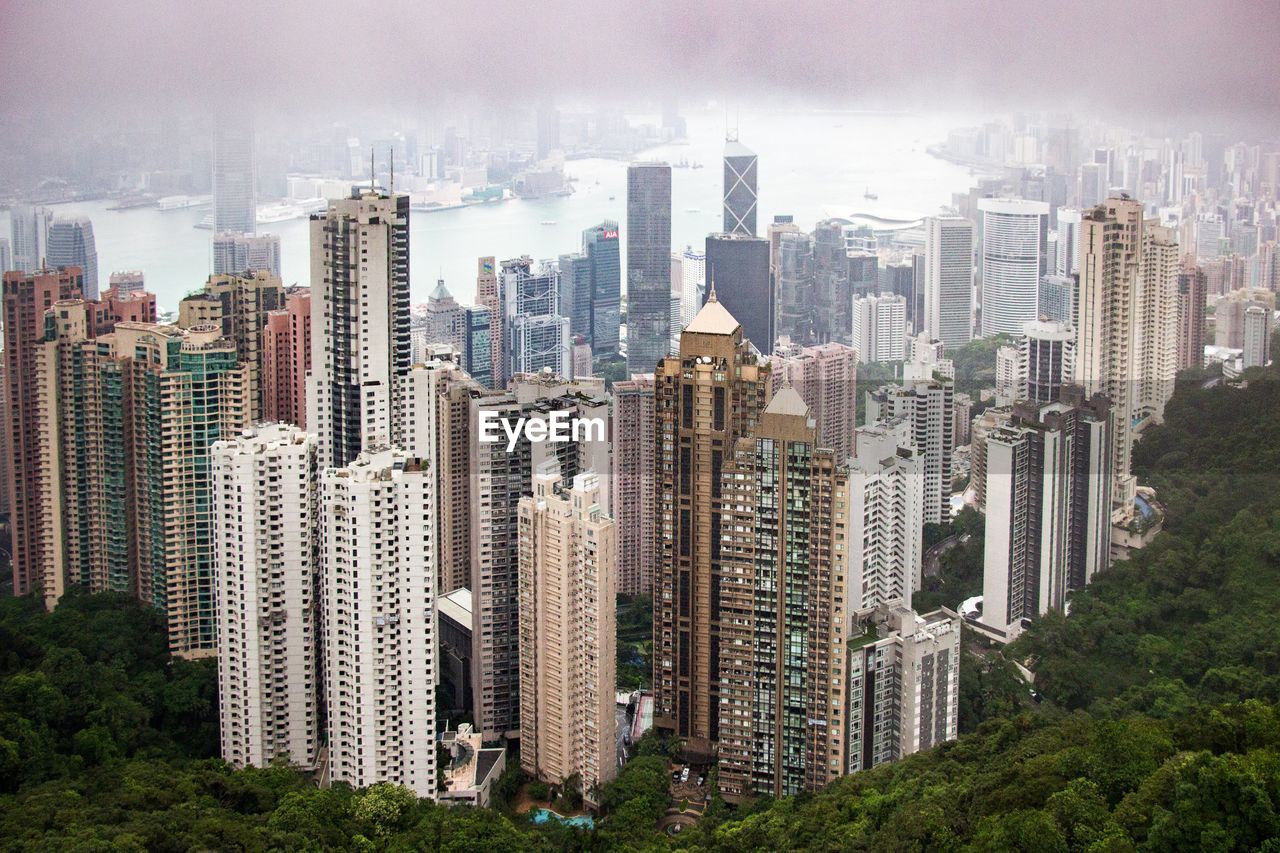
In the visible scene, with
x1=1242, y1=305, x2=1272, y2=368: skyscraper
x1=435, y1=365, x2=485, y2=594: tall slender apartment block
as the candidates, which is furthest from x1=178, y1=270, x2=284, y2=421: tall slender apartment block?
x1=1242, y1=305, x2=1272, y2=368: skyscraper

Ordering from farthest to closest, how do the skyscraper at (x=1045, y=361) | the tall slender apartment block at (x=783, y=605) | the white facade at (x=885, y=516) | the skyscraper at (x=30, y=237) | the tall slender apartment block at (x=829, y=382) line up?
→ the skyscraper at (x=1045, y=361)
the tall slender apartment block at (x=829, y=382)
the skyscraper at (x=30, y=237)
the white facade at (x=885, y=516)
the tall slender apartment block at (x=783, y=605)

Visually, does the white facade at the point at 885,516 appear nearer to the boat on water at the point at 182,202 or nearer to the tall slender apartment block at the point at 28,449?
the boat on water at the point at 182,202

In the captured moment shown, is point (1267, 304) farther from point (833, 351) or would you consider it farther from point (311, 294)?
point (311, 294)

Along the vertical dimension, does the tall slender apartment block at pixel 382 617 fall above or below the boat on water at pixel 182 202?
below

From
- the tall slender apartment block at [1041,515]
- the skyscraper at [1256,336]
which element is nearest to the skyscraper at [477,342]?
the tall slender apartment block at [1041,515]

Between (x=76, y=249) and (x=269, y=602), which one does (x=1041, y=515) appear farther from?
(x=76, y=249)

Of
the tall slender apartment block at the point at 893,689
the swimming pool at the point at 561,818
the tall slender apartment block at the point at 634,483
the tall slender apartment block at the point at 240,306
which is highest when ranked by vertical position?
the tall slender apartment block at the point at 240,306

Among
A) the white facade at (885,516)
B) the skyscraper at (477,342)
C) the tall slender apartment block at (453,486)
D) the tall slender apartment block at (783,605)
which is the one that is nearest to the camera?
the tall slender apartment block at (783,605)

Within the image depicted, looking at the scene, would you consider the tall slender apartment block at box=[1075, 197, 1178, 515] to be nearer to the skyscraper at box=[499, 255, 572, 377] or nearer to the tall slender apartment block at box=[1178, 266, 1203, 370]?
the tall slender apartment block at box=[1178, 266, 1203, 370]
